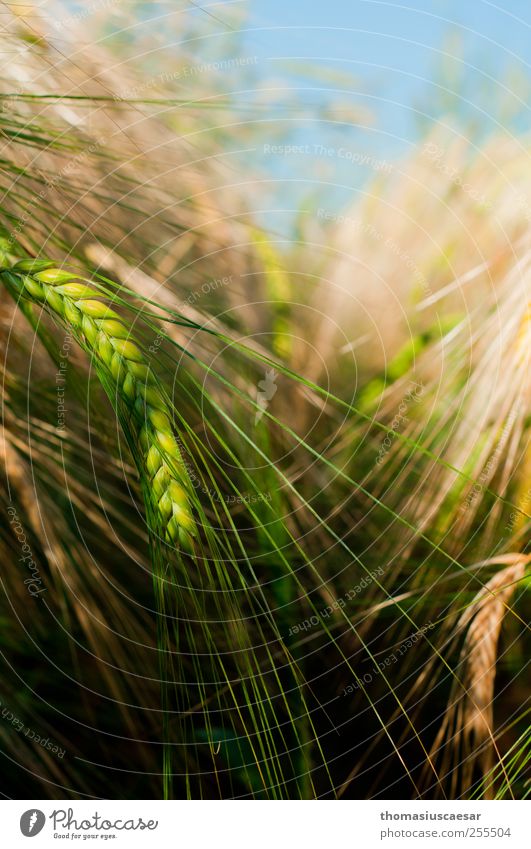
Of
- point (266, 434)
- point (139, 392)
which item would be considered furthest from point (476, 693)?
point (139, 392)

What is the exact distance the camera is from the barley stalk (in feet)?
1.28

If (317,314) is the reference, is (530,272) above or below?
above

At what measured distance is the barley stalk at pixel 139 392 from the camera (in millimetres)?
390

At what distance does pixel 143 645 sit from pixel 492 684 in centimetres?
33

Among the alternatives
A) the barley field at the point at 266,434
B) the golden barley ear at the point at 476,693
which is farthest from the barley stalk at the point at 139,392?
the golden barley ear at the point at 476,693

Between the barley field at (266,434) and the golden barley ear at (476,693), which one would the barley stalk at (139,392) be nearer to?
the barley field at (266,434)

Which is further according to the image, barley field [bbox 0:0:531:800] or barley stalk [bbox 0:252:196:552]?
barley field [bbox 0:0:531:800]

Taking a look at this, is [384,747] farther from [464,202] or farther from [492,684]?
[464,202]

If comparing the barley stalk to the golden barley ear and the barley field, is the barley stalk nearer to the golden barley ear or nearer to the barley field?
the barley field

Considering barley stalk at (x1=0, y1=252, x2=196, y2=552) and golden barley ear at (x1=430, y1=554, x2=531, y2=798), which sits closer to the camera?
barley stalk at (x1=0, y1=252, x2=196, y2=552)

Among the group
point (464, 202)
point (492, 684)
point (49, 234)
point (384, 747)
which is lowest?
point (384, 747)

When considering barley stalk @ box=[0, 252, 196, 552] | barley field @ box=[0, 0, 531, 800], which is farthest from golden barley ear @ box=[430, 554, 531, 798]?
barley stalk @ box=[0, 252, 196, 552]

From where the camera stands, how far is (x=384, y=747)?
1.90 ft

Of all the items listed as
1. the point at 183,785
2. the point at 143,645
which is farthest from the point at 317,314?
the point at 183,785
